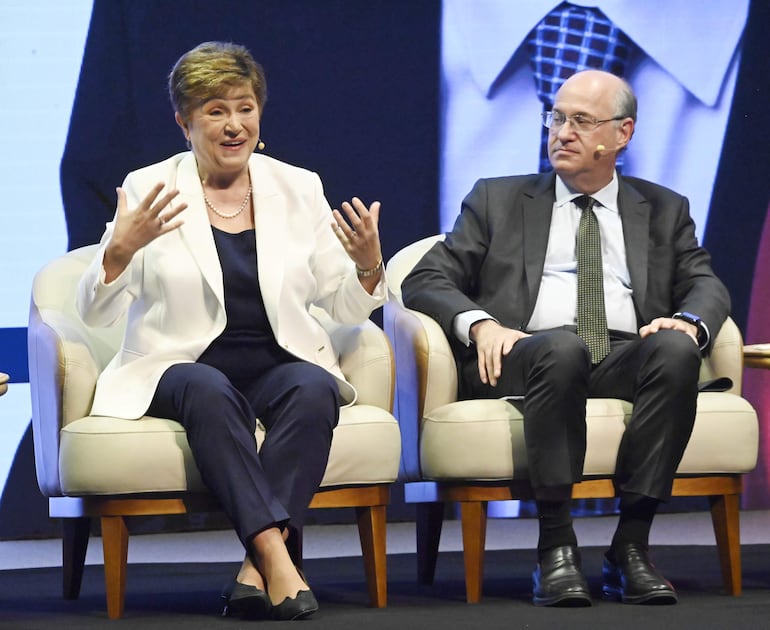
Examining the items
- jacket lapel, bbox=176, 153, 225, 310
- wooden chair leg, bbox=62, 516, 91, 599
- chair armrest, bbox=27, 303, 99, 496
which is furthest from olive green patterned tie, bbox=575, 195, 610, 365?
wooden chair leg, bbox=62, 516, 91, 599

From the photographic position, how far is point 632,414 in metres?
2.86

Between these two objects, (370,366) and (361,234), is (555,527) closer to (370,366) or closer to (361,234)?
(370,366)


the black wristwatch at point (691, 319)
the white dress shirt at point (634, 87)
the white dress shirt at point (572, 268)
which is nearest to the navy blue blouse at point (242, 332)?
the white dress shirt at point (572, 268)

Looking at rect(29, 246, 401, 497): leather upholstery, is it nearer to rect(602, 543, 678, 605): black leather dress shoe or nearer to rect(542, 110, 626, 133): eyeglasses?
rect(602, 543, 678, 605): black leather dress shoe

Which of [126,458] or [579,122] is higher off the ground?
[579,122]

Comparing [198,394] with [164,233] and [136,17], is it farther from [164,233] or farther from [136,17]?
[136,17]

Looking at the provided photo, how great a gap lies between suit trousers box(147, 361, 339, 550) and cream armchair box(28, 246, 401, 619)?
3.2 inches

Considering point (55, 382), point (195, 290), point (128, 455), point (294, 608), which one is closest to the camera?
point (294, 608)

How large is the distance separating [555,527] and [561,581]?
4.6 inches

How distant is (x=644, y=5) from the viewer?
466cm

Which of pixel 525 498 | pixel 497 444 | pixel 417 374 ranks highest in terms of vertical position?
pixel 417 374

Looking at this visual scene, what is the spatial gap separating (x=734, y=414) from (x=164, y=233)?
1.36 meters

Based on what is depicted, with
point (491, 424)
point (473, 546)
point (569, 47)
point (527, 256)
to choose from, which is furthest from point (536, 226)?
point (569, 47)

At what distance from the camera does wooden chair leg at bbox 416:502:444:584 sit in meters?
3.24
